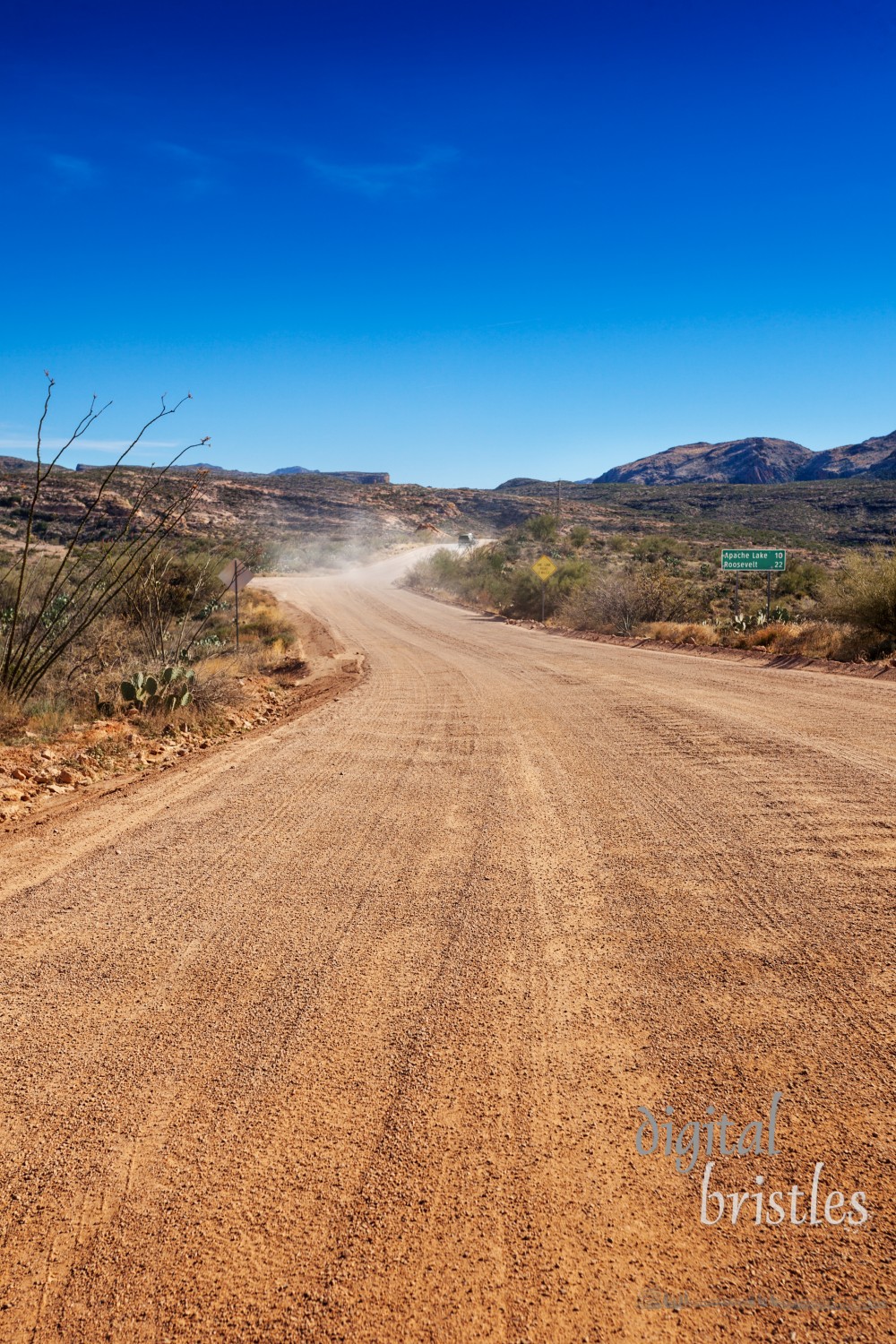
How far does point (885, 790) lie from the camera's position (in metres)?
6.34

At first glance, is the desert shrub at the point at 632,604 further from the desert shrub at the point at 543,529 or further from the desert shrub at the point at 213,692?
the desert shrub at the point at 543,529

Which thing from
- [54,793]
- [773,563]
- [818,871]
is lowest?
[54,793]

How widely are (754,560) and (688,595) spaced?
618 centimetres

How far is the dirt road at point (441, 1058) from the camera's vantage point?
2.14 meters

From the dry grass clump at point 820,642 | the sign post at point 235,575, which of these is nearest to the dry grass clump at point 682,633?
the dry grass clump at point 820,642

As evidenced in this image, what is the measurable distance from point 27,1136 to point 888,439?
196 meters

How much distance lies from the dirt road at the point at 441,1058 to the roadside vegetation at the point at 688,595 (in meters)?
12.4

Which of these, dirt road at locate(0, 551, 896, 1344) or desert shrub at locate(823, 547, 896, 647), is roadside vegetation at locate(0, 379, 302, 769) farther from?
desert shrub at locate(823, 547, 896, 647)

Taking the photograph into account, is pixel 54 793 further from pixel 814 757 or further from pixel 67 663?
pixel 814 757

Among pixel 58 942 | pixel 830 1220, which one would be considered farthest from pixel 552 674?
pixel 830 1220

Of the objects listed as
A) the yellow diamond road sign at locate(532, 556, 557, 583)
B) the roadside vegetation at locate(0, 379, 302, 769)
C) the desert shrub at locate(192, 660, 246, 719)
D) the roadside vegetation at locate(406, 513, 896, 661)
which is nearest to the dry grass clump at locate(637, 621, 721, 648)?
the roadside vegetation at locate(406, 513, 896, 661)

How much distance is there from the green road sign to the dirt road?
1613 centimetres

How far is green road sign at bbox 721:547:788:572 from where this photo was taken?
21.4m

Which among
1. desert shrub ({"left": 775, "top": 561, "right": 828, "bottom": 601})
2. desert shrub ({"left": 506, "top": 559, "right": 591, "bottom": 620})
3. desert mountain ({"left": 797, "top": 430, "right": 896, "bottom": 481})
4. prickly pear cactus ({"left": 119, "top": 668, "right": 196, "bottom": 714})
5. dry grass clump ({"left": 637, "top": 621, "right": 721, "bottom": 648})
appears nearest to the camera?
prickly pear cactus ({"left": 119, "top": 668, "right": 196, "bottom": 714})
